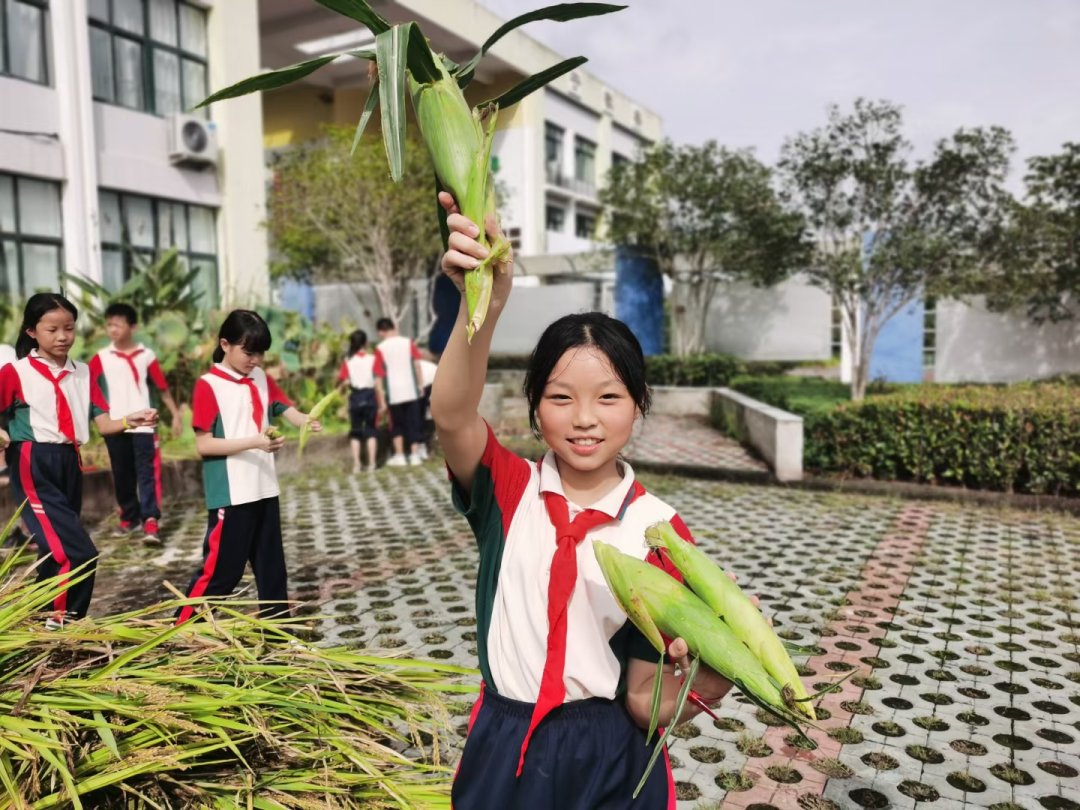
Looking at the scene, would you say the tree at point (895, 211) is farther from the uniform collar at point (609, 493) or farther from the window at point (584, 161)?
the window at point (584, 161)

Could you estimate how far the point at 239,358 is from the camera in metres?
4.09

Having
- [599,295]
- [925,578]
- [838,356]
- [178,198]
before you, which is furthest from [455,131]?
[838,356]

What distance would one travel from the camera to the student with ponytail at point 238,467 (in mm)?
3977

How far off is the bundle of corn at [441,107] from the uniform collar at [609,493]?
0.47 metres

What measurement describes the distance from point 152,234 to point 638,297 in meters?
11.2

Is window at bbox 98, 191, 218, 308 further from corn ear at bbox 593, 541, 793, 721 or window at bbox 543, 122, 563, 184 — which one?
window at bbox 543, 122, 563, 184

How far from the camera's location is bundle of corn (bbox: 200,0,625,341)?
1267mm

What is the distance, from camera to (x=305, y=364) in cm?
1201

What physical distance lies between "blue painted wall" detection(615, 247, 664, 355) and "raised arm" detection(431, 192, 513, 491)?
60.9 ft

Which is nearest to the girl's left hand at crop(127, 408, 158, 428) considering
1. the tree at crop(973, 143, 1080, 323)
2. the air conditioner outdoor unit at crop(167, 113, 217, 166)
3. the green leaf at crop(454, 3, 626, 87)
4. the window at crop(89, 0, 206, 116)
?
the green leaf at crop(454, 3, 626, 87)

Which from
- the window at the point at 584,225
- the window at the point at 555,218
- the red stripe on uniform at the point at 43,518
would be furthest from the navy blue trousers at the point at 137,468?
the window at the point at 584,225

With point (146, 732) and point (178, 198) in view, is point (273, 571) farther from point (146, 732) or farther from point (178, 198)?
point (178, 198)

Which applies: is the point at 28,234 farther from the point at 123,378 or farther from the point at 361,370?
the point at 123,378

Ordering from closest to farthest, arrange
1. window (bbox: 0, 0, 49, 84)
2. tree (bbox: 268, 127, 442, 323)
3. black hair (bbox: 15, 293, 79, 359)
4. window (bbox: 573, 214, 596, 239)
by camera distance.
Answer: black hair (bbox: 15, 293, 79, 359)
window (bbox: 0, 0, 49, 84)
tree (bbox: 268, 127, 442, 323)
window (bbox: 573, 214, 596, 239)
